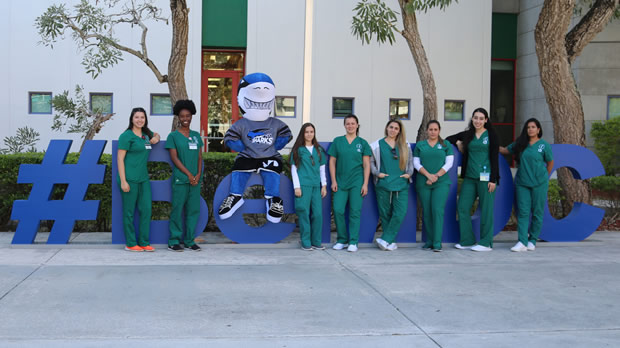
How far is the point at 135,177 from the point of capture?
7457mm

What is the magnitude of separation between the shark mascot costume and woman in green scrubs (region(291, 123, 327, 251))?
27cm

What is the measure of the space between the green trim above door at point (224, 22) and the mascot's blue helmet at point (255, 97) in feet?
28.2

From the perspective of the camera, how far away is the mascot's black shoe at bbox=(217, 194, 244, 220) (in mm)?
7883

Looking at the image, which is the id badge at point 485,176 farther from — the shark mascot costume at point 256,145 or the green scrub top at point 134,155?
the green scrub top at point 134,155

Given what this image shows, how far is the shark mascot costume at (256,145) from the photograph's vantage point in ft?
26.0

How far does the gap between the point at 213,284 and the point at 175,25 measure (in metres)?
5.04

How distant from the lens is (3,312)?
4812 mm

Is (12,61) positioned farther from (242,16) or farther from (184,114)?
(184,114)

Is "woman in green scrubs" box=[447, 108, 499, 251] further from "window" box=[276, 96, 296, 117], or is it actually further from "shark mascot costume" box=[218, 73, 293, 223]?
"window" box=[276, 96, 296, 117]

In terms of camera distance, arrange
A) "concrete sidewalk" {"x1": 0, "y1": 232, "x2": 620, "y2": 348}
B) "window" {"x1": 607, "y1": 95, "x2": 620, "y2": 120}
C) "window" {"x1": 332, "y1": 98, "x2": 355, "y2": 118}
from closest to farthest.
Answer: "concrete sidewalk" {"x1": 0, "y1": 232, "x2": 620, "y2": 348} → "window" {"x1": 607, "y1": 95, "x2": 620, "y2": 120} → "window" {"x1": 332, "y1": 98, "x2": 355, "y2": 118}

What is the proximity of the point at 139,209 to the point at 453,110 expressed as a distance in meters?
11.8

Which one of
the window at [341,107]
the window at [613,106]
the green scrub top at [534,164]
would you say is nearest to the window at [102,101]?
the window at [341,107]

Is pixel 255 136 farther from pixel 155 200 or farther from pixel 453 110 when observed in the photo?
pixel 453 110

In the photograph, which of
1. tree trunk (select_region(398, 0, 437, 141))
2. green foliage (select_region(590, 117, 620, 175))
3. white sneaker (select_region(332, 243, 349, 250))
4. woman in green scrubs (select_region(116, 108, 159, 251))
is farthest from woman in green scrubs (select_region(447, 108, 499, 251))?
green foliage (select_region(590, 117, 620, 175))
